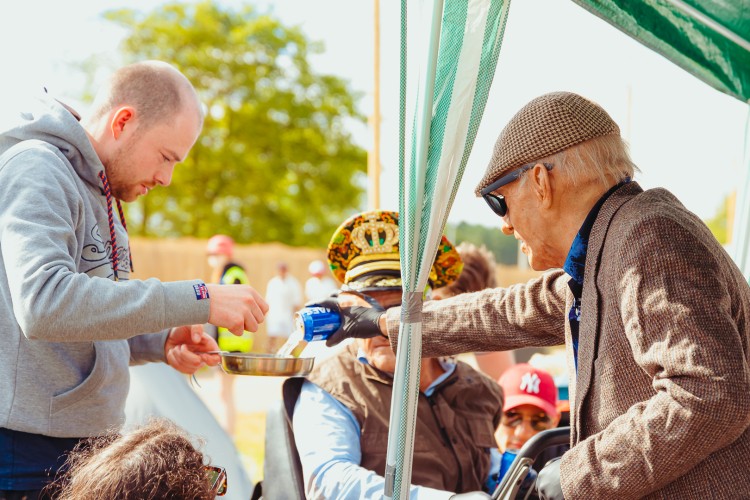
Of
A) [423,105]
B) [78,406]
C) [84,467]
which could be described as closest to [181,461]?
[84,467]

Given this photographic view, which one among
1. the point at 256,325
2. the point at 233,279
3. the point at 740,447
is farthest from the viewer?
the point at 233,279

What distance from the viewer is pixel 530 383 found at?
3332 millimetres

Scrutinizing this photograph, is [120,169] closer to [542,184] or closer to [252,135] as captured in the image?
[542,184]

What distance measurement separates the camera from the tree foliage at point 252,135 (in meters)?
21.1

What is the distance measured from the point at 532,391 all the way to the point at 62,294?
2.15m

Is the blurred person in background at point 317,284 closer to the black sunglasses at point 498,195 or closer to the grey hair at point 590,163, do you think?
the black sunglasses at point 498,195

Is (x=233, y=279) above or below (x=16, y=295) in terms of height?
below

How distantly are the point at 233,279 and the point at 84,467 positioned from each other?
5.44 metres

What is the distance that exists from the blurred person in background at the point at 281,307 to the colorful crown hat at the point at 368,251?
6700 millimetres

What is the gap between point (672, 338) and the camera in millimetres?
1506

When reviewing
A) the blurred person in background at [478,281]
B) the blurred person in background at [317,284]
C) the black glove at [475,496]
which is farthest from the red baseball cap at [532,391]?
the blurred person in background at [317,284]

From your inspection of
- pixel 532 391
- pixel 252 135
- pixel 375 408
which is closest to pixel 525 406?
pixel 532 391

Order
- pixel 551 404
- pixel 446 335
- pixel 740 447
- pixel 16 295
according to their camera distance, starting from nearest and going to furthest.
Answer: pixel 740 447
pixel 16 295
pixel 446 335
pixel 551 404

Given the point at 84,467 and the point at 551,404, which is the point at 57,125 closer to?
the point at 84,467
